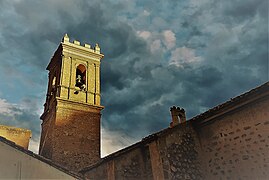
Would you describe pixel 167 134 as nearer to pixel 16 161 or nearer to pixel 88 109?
pixel 16 161

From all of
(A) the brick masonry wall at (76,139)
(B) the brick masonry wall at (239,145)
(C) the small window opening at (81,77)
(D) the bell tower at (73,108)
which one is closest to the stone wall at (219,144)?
(B) the brick masonry wall at (239,145)

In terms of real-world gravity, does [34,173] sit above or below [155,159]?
below

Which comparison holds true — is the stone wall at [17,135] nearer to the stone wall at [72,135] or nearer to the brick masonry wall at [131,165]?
the stone wall at [72,135]

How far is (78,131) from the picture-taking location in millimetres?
16828

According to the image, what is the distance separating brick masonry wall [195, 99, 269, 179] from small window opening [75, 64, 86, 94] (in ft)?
40.1

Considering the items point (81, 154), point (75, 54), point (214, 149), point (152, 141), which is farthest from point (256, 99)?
point (75, 54)

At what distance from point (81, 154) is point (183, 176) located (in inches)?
382

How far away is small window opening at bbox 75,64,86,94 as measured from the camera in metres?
19.2

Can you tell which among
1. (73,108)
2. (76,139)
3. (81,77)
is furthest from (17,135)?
(81,77)

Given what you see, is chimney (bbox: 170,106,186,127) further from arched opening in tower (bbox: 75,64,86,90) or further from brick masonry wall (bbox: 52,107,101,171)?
arched opening in tower (bbox: 75,64,86,90)

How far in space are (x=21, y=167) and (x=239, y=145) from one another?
628 centimetres

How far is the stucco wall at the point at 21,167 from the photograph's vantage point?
4352mm

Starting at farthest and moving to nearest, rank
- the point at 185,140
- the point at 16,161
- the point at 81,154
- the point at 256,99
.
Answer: the point at 81,154 → the point at 185,140 → the point at 256,99 → the point at 16,161

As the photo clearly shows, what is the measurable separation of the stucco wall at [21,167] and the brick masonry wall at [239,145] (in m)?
5.37
